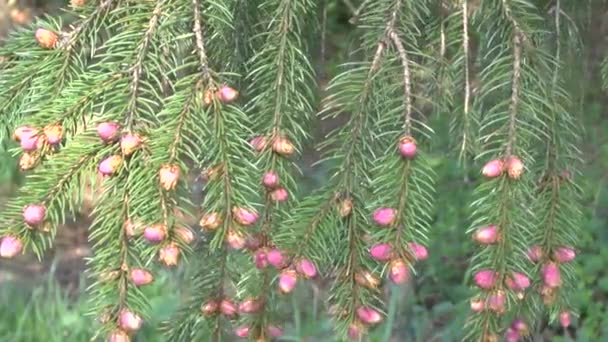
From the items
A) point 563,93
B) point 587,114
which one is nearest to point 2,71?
point 563,93

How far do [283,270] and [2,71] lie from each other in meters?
0.41

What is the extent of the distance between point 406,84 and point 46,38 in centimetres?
41

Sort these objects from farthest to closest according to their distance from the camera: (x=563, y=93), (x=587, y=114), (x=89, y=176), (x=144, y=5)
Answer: (x=587, y=114), (x=563, y=93), (x=144, y=5), (x=89, y=176)

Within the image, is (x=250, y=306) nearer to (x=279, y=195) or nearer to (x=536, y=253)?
(x=279, y=195)

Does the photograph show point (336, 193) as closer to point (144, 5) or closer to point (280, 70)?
point (280, 70)

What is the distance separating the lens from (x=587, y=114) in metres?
3.68

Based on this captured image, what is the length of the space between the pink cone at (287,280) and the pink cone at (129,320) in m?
0.16

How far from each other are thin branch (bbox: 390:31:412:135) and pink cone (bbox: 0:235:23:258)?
430 mm

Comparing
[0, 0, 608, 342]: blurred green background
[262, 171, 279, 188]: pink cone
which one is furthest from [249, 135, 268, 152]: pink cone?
[0, 0, 608, 342]: blurred green background

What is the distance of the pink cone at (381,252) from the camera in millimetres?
1050

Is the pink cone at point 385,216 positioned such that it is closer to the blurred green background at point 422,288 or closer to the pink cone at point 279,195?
the pink cone at point 279,195

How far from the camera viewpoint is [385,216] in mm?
1067

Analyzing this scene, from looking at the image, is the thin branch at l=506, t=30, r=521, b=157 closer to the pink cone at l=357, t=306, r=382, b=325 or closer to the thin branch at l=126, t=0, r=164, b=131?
the pink cone at l=357, t=306, r=382, b=325

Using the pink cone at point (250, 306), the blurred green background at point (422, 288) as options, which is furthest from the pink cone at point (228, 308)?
the blurred green background at point (422, 288)
